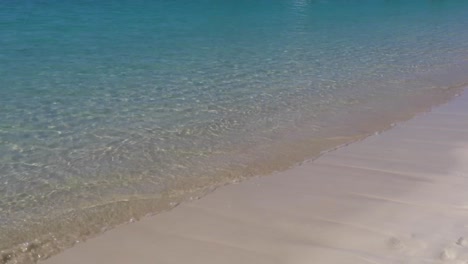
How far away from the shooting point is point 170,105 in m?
10.9

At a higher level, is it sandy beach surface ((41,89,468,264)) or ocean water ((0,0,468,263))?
sandy beach surface ((41,89,468,264))

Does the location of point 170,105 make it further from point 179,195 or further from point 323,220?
point 323,220

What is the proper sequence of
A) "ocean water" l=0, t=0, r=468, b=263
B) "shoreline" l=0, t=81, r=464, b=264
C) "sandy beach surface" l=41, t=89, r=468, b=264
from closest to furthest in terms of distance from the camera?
"sandy beach surface" l=41, t=89, r=468, b=264 → "shoreline" l=0, t=81, r=464, b=264 → "ocean water" l=0, t=0, r=468, b=263

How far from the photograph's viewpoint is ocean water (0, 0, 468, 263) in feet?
22.8

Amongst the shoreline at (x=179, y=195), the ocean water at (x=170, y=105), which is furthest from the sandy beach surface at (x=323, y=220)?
the ocean water at (x=170, y=105)

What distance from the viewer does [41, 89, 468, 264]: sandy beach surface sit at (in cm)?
524

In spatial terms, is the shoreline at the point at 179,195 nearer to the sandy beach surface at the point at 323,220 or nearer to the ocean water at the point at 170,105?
the ocean water at the point at 170,105

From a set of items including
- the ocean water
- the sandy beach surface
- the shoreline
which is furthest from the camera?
the ocean water

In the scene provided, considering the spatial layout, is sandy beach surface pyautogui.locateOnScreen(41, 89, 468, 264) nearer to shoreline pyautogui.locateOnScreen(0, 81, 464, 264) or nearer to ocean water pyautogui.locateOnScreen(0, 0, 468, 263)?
shoreline pyautogui.locateOnScreen(0, 81, 464, 264)

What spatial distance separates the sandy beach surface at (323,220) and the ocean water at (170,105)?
1.47ft

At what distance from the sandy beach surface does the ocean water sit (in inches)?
17.6

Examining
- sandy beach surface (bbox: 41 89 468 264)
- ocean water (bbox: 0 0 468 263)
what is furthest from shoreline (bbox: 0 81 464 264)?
sandy beach surface (bbox: 41 89 468 264)

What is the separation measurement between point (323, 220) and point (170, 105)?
18.3 ft

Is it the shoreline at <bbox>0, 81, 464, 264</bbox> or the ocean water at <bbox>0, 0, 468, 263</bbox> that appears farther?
the ocean water at <bbox>0, 0, 468, 263</bbox>
